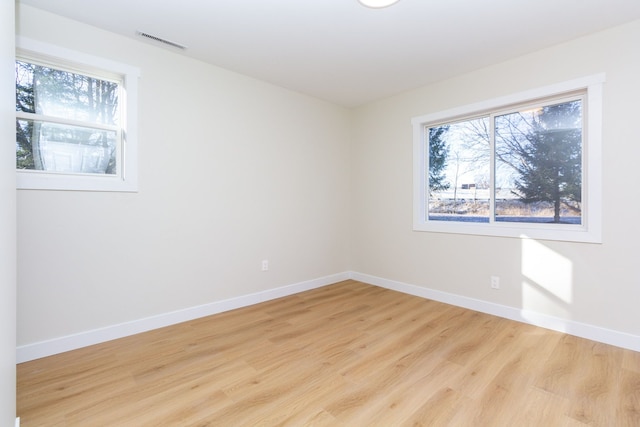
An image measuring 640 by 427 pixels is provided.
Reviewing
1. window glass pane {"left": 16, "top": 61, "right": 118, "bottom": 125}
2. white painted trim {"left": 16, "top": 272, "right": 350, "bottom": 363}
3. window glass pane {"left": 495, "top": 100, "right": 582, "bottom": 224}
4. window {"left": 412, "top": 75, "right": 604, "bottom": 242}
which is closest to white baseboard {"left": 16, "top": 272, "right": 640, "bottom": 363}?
white painted trim {"left": 16, "top": 272, "right": 350, "bottom": 363}

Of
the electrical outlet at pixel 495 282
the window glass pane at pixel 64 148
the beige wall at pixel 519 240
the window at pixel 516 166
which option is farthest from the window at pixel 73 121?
the electrical outlet at pixel 495 282

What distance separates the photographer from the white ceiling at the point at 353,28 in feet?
7.22

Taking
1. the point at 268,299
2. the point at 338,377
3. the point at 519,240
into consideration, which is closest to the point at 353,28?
the point at 519,240

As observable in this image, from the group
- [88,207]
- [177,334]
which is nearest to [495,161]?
[177,334]

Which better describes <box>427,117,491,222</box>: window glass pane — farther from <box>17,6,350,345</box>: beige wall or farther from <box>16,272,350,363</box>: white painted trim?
<box>16,272,350,363</box>: white painted trim

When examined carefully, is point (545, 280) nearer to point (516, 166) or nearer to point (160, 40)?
point (516, 166)

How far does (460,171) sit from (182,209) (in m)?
3.08

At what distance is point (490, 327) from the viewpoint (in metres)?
2.81

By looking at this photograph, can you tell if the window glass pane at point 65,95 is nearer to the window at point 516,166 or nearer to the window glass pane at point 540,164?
the window at point 516,166

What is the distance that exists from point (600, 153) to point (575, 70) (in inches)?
29.6

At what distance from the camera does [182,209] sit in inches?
116

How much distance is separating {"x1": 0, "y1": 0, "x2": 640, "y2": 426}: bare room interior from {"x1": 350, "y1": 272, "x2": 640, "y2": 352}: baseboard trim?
1 centimetres

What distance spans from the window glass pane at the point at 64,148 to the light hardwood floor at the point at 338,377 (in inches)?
57.1

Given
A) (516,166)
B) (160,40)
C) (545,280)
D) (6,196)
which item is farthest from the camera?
(516,166)
